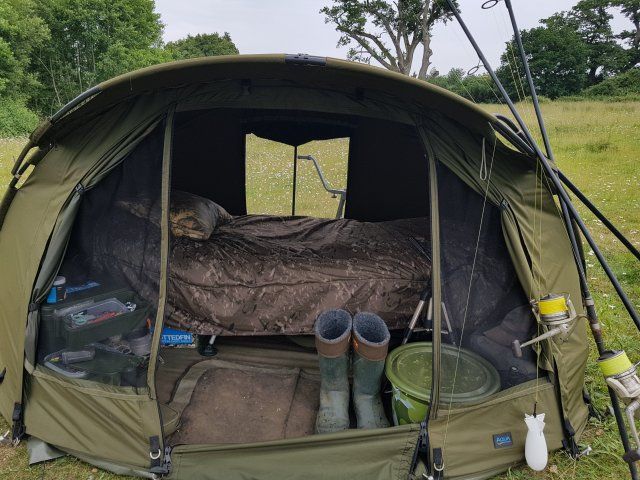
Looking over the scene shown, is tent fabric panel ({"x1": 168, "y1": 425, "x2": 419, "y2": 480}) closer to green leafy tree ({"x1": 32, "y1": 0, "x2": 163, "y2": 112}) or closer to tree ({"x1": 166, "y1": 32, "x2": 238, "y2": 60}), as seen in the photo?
green leafy tree ({"x1": 32, "y1": 0, "x2": 163, "y2": 112})

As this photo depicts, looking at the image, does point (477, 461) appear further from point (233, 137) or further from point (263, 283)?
point (233, 137)

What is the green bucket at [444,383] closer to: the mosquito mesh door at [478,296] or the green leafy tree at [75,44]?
the mosquito mesh door at [478,296]

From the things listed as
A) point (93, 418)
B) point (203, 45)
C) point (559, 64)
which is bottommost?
point (93, 418)

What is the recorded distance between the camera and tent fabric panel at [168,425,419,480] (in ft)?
7.97

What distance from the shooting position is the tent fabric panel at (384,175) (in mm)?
4621

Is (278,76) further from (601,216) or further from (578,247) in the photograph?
(578,247)

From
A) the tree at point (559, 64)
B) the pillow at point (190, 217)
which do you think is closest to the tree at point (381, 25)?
the tree at point (559, 64)

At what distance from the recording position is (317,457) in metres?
2.47

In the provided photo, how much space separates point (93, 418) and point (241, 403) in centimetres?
94

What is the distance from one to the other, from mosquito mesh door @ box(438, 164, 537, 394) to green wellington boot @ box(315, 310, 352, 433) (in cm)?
63

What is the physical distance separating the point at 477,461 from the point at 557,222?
4.90ft

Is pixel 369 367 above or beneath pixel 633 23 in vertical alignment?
beneath

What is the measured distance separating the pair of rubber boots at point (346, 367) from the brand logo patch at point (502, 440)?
0.65 meters

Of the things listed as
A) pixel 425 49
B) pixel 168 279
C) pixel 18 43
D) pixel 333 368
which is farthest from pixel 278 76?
pixel 18 43
